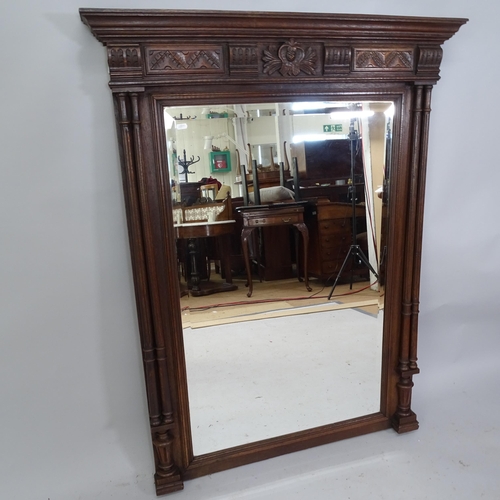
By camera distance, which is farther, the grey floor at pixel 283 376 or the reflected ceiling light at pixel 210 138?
the grey floor at pixel 283 376

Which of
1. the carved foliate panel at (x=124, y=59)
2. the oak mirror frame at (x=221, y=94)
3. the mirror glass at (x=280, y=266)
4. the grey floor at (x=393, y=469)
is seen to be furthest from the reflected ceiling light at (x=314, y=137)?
the grey floor at (x=393, y=469)

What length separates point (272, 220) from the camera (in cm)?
120

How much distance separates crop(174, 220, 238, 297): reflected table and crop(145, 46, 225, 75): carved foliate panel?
39cm

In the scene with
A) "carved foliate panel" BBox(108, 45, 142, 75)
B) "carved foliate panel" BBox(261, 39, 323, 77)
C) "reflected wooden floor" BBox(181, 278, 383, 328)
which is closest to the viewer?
"carved foliate panel" BBox(108, 45, 142, 75)

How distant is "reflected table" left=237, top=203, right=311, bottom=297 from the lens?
3.88ft

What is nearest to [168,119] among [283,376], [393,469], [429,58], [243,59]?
[243,59]

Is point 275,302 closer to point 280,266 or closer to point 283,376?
point 280,266

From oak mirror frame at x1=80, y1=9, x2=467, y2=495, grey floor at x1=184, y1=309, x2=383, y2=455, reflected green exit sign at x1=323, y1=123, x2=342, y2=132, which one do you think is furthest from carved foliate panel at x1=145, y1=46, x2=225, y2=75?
grey floor at x1=184, y1=309, x2=383, y2=455

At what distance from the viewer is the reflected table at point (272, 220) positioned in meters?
1.18

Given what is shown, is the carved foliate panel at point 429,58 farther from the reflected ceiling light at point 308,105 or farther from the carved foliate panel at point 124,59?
the carved foliate panel at point 124,59

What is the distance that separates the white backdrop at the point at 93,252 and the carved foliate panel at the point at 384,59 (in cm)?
16

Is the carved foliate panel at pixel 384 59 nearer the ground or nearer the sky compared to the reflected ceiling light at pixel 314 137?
nearer the sky

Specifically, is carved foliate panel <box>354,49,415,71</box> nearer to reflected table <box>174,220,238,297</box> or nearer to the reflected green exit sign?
the reflected green exit sign

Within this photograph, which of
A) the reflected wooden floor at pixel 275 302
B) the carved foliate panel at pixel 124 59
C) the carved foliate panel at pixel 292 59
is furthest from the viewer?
the reflected wooden floor at pixel 275 302
